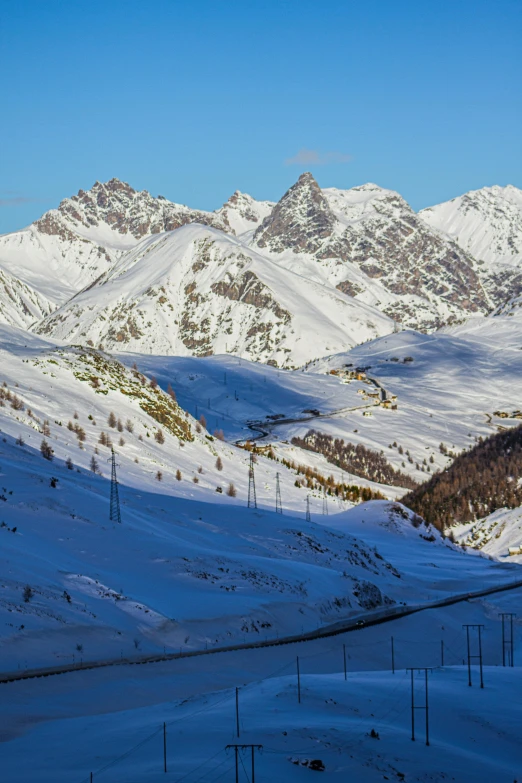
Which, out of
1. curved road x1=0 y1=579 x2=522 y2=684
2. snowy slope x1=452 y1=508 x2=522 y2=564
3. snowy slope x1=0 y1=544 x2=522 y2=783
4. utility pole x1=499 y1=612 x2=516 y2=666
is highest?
snowy slope x1=452 y1=508 x2=522 y2=564

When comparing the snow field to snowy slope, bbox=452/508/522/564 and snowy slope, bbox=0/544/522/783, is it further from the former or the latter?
snowy slope, bbox=452/508/522/564

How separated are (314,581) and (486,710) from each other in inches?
1105

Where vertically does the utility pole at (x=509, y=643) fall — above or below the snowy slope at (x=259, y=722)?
below

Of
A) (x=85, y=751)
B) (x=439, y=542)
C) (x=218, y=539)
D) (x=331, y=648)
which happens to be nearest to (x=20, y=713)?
(x=85, y=751)

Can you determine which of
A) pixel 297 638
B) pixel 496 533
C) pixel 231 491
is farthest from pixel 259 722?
pixel 496 533

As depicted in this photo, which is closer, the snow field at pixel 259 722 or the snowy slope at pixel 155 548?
the snow field at pixel 259 722

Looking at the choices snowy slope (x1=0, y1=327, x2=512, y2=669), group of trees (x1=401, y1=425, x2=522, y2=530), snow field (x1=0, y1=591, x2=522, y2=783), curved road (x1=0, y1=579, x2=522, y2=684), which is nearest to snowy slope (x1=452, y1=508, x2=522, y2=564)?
group of trees (x1=401, y1=425, x2=522, y2=530)

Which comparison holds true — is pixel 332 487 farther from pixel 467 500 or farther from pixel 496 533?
pixel 496 533

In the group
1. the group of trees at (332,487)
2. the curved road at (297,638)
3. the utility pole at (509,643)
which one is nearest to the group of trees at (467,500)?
the group of trees at (332,487)

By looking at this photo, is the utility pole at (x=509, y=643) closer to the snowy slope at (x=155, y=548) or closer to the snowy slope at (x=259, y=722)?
the snowy slope at (x=155, y=548)

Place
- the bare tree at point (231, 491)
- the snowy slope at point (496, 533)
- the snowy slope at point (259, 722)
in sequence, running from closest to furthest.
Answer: the snowy slope at point (259, 722) < the bare tree at point (231, 491) < the snowy slope at point (496, 533)

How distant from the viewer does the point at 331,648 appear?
67.4 meters

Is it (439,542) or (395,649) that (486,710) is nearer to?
(395,649)

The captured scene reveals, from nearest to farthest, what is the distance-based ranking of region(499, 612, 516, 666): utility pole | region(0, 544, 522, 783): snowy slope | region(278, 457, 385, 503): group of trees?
region(0, 544, 522, 783): snowy slope < region(499, 612, 516, 666): utility pole < region(278, 457, 385, 503): group of trees
